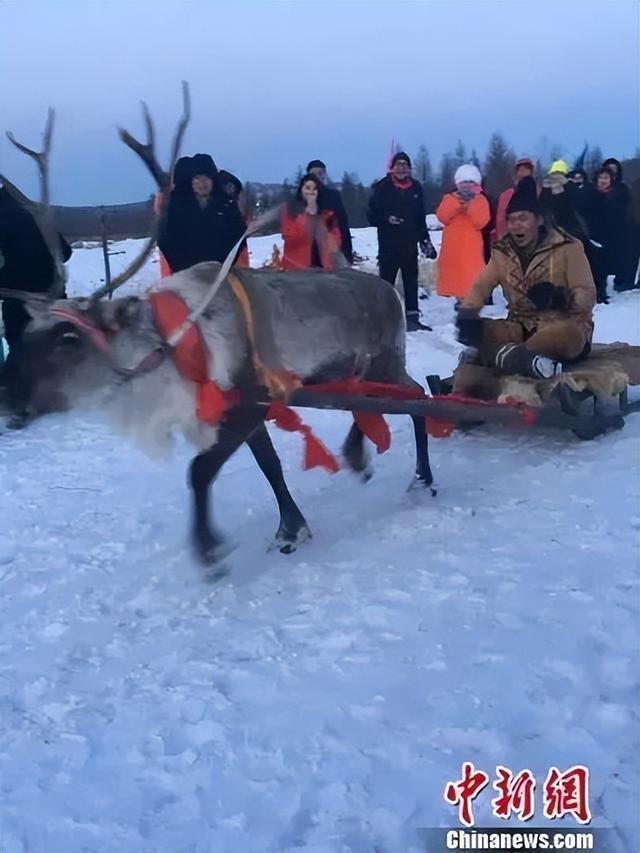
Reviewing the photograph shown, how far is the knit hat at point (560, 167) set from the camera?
34.0 feet

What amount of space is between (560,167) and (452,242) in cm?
286

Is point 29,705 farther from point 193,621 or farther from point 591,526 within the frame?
point 591,526

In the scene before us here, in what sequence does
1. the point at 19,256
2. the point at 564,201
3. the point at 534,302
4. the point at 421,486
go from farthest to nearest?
the point at 564,201 < the point at 19,256 < the point at 534,302 < the point at 421,486

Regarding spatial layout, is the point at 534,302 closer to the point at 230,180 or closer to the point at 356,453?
the point at 356,453

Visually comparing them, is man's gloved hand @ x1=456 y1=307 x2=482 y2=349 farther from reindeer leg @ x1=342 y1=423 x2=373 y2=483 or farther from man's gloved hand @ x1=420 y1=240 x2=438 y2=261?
man's gloved hand @ x1=420 y1=240 x2=438 y2=261

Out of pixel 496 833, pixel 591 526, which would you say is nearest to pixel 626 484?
pixel 591 526

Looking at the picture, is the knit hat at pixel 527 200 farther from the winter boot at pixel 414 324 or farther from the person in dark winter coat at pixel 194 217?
the winter boot at pixel 414 324

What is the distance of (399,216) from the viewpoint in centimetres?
844

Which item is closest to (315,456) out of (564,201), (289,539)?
(289,539)

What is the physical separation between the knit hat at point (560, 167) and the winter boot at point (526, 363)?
20.6 ft

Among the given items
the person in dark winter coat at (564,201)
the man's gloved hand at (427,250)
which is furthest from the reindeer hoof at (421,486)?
the person in dark winter coat at (564,201)

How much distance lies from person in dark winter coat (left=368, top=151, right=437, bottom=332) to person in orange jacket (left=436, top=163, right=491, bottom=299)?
19 cm

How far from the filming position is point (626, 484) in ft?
13.1

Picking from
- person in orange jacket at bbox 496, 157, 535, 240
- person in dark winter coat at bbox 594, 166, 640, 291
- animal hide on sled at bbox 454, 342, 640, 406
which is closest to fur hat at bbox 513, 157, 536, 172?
person in orange jacket at bbox 496, 157, 535, 240
